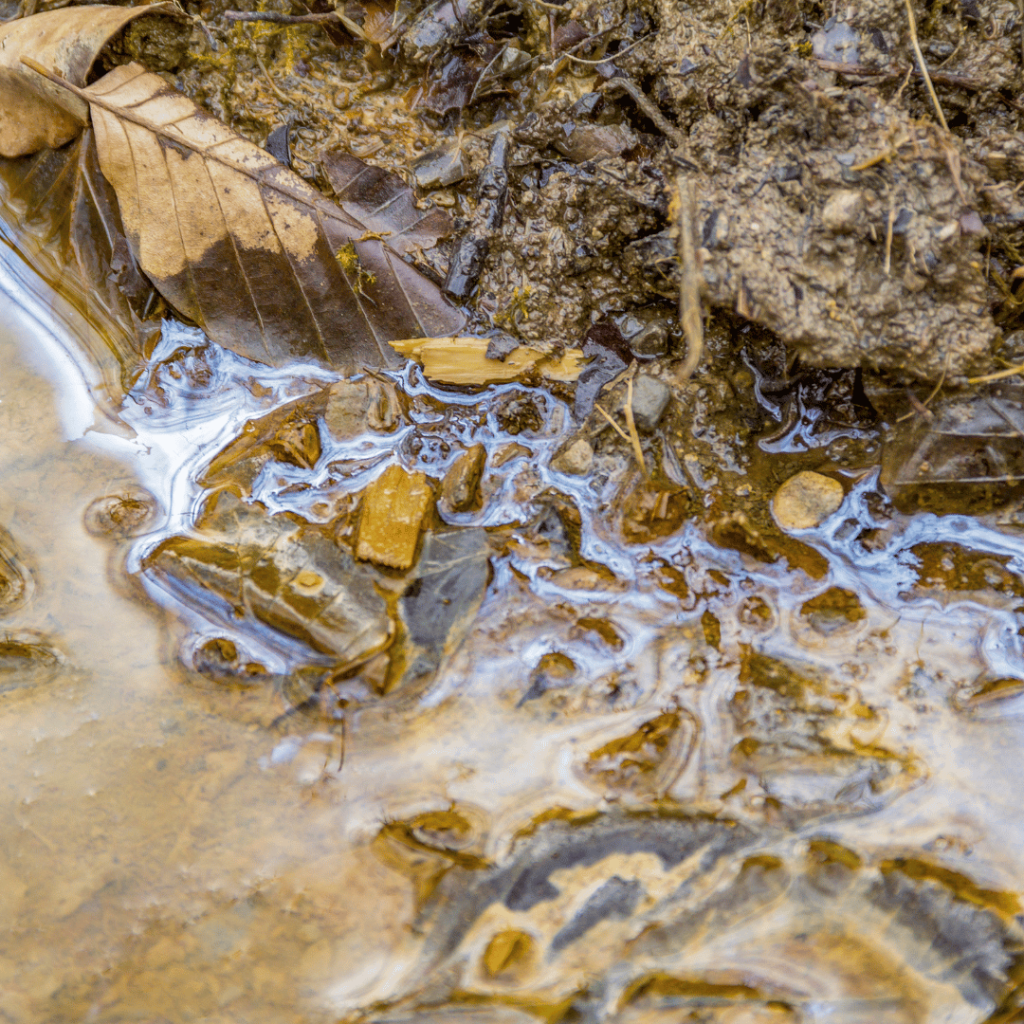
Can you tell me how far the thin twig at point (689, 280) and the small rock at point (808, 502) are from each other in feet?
1.48

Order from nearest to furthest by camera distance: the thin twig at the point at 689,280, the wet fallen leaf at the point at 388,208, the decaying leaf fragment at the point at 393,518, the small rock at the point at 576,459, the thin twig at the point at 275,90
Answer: the thin twig at the point at 689,280
the decaying leaf fragment at the point at 393,518
the small rock at the point at 576,459
the wet fallen leaf at the point at 388,208
the thin twig at the point at 275,90

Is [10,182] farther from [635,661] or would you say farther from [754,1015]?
[754,1015]

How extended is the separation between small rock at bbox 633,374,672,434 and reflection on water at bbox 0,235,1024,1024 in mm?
107

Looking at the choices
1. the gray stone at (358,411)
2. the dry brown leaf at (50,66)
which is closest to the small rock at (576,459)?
the gray stone at (358,411)

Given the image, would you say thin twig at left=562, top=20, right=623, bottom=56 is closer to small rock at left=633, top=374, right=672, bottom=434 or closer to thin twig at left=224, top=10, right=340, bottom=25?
thin twig at left=224, top=10, right=340, bottom=25

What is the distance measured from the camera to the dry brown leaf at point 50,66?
1.93 meters

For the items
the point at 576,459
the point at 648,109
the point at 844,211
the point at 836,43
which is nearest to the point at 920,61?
the point at 836,43

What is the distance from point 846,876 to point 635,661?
0.61 meters

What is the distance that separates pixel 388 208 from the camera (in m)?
2.01

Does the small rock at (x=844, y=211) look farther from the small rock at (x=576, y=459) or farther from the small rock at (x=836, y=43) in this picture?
the small rock at (x=576, y=459)

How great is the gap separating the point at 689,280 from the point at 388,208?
882 millimetres

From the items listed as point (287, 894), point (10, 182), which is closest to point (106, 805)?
point (287, 894)

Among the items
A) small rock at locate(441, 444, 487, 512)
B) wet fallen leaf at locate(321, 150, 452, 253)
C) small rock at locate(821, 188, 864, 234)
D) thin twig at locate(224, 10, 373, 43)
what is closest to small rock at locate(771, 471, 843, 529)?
small rock at locate(821, 188, 864, 234)

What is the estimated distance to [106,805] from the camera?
A: 165cm
